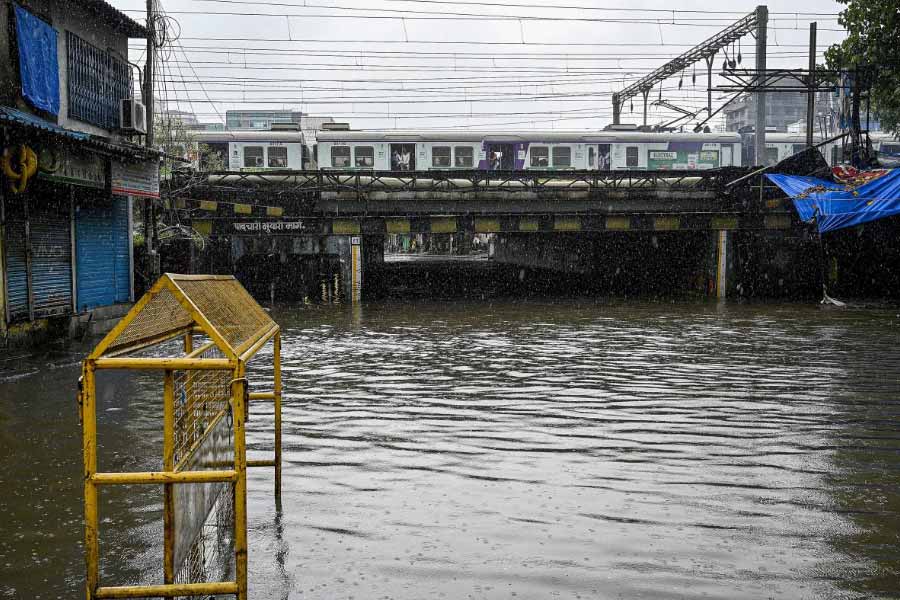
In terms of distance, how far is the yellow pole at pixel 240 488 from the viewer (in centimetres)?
407

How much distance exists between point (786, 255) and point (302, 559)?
94.4 ft

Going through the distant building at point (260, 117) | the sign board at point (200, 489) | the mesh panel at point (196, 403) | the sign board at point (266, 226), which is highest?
the distant building at point (260, 117)

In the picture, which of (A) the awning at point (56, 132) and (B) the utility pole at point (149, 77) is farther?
(B) the utility pole at point (149, 77)

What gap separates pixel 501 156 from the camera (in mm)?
32688

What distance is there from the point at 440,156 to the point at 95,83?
15.0 m

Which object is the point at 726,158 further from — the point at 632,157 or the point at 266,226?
the point at 266,226

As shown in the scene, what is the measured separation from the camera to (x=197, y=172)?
2661cm

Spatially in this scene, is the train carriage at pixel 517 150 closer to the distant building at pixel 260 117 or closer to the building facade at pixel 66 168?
the building facade at pixel 66 168

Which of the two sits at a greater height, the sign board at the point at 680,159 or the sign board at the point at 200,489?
the sign board at the point at 680,159

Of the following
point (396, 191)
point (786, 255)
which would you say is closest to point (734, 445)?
point (396, 191)

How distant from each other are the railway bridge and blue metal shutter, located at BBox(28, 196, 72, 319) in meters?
8.21

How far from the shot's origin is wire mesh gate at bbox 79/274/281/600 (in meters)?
4.02

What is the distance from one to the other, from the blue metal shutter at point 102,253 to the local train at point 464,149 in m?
10.7

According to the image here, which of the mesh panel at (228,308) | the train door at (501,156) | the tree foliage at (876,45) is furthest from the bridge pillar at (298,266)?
the mesh panel at (228,308)
